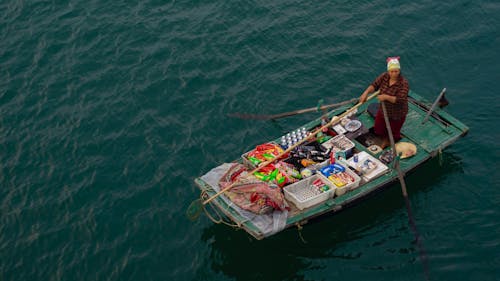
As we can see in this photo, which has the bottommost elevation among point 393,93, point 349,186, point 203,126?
point 349,186

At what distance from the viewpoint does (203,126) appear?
22.0 metres

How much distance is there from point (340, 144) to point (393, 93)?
266 cm

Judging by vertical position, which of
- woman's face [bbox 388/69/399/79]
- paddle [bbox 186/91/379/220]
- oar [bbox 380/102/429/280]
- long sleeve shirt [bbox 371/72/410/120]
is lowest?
oar [bbox 380/102/429/280]

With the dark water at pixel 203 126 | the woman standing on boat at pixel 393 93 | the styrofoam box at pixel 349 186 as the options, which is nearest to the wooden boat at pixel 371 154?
the styrofoam box at pixel 349 186

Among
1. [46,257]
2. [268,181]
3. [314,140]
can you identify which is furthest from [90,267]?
[314,140]

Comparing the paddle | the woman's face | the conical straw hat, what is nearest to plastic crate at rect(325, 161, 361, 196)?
the paddle

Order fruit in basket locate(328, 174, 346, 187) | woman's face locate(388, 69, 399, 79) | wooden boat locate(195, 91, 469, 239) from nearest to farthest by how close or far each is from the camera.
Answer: wooden boat locate(195, 91, 469, 239)
fruit in basket locate(328, 174, 346, 187)
woman's face locate(388, 69, 399, 79)

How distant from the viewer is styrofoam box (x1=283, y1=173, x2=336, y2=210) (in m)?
16.5

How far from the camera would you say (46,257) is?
1778cm

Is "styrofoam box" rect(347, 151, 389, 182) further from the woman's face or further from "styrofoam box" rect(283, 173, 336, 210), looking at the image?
the woman's face

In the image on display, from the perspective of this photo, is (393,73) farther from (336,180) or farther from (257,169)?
(257,169)

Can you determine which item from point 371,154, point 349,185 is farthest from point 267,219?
point 371,154

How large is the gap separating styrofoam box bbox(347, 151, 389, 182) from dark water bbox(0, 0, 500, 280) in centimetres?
161

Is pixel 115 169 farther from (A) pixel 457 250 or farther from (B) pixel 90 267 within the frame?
(A) pixel 457 250
